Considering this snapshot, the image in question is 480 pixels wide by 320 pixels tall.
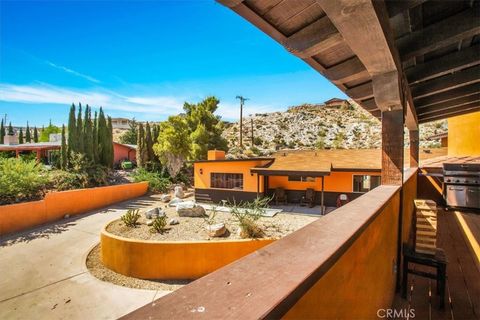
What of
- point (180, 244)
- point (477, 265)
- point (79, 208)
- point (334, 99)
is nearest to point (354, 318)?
point (477, 265)

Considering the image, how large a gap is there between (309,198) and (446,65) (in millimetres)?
10748

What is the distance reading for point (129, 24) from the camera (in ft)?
35.8

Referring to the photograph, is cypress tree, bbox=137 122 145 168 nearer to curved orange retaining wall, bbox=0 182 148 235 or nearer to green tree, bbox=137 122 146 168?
green tree, bbox=137 122 146 168

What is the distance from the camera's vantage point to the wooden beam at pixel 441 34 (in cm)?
197

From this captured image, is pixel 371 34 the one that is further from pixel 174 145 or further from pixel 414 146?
pixel 174 145

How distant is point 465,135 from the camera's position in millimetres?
8641

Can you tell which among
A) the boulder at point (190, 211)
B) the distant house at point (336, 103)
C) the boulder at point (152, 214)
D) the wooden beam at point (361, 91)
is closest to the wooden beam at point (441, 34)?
the wooden beam at point (361, 91)

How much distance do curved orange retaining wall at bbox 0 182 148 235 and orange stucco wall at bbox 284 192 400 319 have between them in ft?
47.8

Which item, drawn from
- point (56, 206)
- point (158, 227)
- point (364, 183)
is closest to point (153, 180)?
point (56, 206)

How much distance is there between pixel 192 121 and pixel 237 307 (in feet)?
74.4

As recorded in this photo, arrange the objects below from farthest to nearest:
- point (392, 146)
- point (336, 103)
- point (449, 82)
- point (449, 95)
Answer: point (336, 103) < point (449, 95) < point (449, 82) < point (392, 146)

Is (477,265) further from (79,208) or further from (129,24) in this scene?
(79,208)

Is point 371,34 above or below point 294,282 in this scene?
above

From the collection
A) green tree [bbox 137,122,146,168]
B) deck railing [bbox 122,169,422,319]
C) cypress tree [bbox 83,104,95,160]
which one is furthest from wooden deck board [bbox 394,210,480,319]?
green tree [bbox 137,122,146,168]
